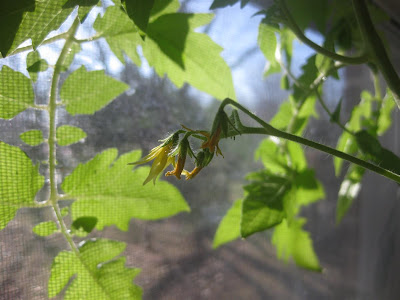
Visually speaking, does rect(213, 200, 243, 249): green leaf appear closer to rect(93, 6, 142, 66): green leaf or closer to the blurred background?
the blurred background

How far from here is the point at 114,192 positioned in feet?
1.05

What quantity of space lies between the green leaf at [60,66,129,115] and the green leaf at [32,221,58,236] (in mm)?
104

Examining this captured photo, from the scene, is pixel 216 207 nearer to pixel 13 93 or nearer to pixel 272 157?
pixel 272 157

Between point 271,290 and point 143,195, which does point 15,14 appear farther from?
point 271,290

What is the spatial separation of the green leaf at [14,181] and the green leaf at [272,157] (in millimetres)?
308

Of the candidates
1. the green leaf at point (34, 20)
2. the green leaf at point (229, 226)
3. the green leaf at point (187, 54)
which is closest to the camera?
the green leaf at point (34, 20)

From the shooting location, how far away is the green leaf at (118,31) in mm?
312

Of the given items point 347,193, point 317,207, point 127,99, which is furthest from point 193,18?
point 317,207

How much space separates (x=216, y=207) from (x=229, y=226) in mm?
38

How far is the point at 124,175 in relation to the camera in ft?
1.05

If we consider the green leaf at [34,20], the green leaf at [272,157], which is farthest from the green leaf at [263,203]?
the green leaf at [34,20]

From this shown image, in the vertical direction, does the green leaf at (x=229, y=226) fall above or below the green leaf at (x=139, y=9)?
below

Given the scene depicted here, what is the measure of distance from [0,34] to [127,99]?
16 centimetres

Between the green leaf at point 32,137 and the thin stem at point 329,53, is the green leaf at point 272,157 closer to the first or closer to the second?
the thin stem at point 329,53
